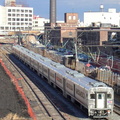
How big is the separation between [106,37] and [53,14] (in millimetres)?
40691

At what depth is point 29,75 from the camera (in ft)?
130

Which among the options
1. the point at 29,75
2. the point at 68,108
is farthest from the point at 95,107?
the point at 29,75

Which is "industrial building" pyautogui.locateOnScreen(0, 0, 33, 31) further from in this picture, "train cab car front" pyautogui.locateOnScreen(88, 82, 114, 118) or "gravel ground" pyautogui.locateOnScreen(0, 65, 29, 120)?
"train cab car front" pyautogui.locateOnScreen(88, 82, 114, 118)

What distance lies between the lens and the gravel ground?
57.9ft

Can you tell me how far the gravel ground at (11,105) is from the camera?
17.6 m

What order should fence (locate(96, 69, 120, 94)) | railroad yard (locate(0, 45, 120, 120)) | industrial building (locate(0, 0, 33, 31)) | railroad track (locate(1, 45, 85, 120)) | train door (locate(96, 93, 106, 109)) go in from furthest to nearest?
industrial building (locate(0, 0, 33, 31))
fence (locate(96, 69, 120, 94))
railroad track (locate(1, 45, 85, 120))
railroad yard (locate(0, 45, 120, 120))
train door (locate(96, 93, 106, 109))

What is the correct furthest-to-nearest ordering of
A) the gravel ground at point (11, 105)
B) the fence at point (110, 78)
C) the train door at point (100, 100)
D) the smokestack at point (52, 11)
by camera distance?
1. the smokestack at point (52, 11)
2. the fence at point (110, 78)
3. the train door at point (100, 100)
4. the gravel ground at point (11, 105)

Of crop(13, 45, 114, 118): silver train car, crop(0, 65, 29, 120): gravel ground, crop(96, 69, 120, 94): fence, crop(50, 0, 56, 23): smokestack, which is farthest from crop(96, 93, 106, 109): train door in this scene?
crop(50, 0, 56, 23): smokestack

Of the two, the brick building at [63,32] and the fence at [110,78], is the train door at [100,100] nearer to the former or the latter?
the fence at [110,78]

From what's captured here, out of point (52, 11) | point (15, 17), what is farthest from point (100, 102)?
point (15, 17)

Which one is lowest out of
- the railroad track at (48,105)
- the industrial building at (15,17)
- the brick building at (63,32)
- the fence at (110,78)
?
the railroad track at (48,105)

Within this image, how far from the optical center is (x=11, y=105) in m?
20.9

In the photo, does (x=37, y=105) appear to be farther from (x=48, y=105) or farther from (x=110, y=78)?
(x=110, y=78)

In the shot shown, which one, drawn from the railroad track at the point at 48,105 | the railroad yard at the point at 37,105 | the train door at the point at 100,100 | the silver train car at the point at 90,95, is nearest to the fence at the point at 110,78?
the railroad yard at the point at 37,105
